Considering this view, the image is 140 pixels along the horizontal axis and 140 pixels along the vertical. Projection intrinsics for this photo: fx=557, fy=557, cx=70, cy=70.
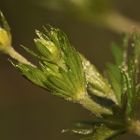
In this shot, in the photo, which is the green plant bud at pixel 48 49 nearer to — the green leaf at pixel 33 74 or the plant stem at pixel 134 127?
the green leaf at pixel 33 74

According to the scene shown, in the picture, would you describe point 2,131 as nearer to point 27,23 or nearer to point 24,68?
point 27,23

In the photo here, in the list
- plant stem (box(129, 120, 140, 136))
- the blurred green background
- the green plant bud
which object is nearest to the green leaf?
the green plant bud

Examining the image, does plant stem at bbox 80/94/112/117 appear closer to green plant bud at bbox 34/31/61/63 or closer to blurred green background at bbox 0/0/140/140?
green plant bud at bbox 34/31/61/63

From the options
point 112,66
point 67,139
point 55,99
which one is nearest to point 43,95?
point 55,99

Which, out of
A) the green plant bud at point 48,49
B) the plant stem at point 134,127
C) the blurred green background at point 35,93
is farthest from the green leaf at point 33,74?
the blurred green background at point 35,93

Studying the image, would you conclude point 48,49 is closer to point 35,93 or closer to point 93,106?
point 93,106

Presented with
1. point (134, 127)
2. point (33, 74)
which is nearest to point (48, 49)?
point (33, 74)
